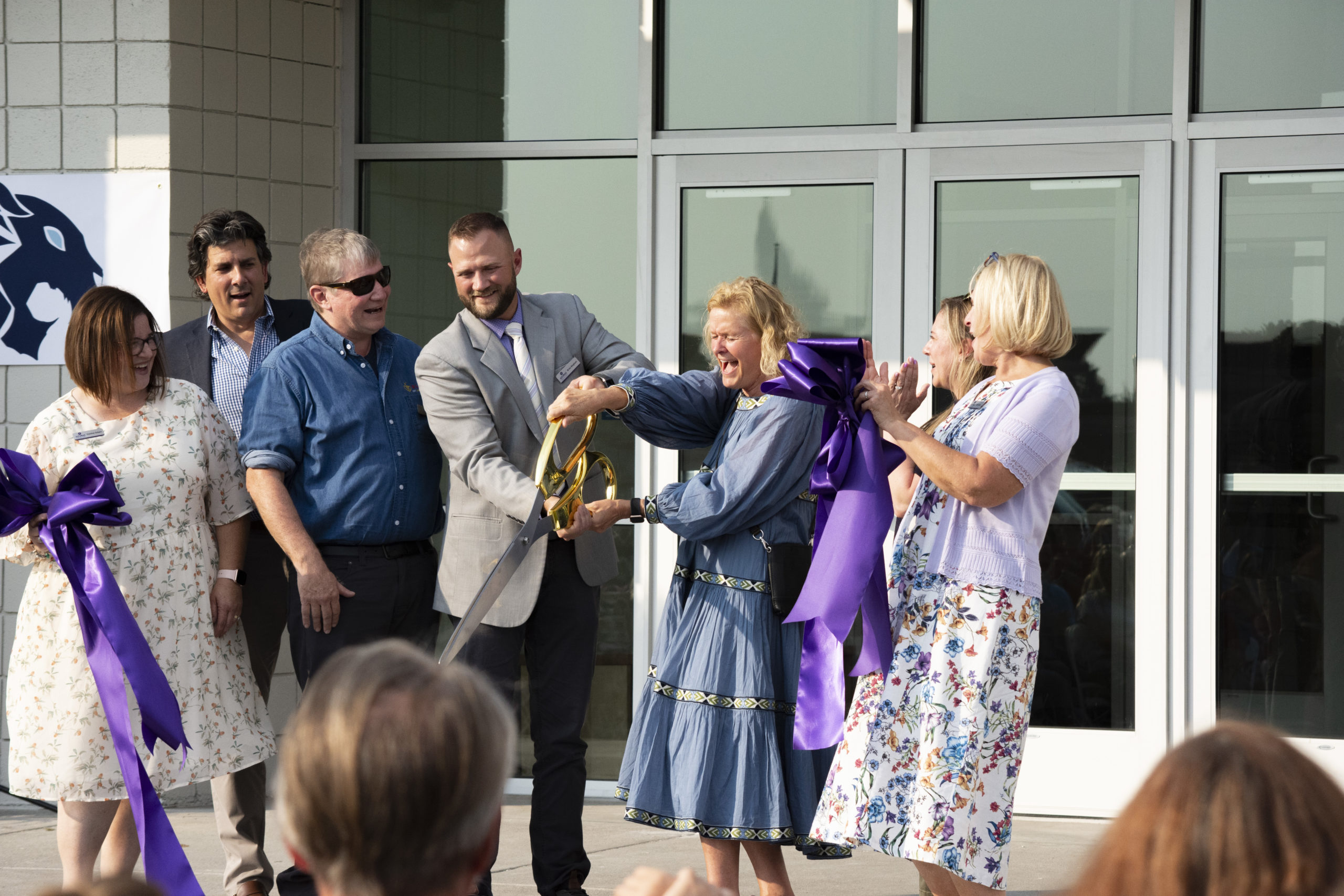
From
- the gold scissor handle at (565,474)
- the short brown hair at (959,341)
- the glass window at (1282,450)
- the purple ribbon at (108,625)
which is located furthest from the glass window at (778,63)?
the purple ribbon at (108,625)

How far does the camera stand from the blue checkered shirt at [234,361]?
3611 millimetres

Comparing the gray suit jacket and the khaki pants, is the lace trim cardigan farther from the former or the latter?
the khaki pants

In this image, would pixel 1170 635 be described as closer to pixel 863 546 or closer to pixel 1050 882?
pixel 1050 882

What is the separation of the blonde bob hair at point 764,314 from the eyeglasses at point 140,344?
1.27 m

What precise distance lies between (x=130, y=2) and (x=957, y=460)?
11.4 feet

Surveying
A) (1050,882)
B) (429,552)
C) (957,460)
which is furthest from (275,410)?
(1050,882)

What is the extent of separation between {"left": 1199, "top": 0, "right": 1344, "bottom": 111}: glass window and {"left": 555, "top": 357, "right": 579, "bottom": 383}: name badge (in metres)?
2.54

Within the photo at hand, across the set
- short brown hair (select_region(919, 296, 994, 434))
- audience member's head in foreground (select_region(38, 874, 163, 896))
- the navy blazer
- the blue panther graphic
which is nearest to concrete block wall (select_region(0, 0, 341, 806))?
the blue panther graphic

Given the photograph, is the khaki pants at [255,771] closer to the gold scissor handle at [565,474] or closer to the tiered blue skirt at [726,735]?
the gold scissor handle at [565,474]

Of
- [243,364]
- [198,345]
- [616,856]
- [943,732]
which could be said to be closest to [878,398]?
[943,732]

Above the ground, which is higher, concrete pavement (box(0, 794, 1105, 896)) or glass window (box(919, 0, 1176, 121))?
glass window (box(919, 0, 1176, 121))

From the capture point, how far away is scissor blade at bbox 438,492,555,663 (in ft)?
9.88

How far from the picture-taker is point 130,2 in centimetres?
461

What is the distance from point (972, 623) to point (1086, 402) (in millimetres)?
2395
